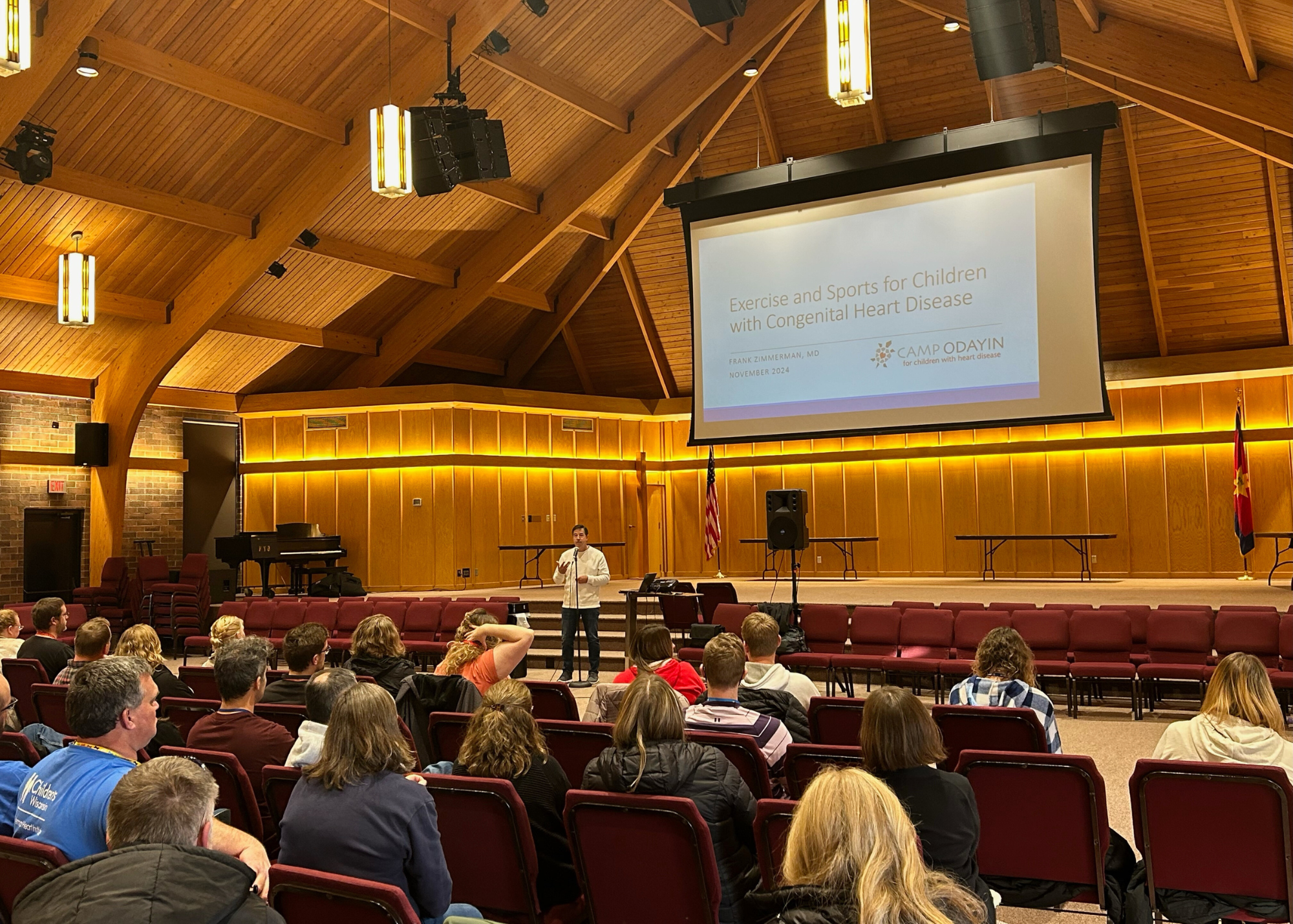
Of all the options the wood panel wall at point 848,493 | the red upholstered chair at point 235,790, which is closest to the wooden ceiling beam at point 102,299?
the wood panel wall at point 848,493

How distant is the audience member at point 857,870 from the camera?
165cm

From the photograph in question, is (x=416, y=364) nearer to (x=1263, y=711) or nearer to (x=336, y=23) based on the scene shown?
(x=336, y=23)

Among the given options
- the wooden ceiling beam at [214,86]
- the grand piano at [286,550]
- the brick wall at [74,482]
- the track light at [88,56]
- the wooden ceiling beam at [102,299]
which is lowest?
the grand piano at [286,550]

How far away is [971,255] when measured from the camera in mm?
9812

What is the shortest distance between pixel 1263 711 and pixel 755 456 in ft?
49.9

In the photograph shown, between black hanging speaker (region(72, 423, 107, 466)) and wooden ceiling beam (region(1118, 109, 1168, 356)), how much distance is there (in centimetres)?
1402

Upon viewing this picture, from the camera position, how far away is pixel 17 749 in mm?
3873

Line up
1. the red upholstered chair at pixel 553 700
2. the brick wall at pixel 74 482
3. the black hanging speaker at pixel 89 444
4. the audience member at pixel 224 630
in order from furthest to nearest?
the black hanging speaker at pixel 89 444 < the brick wall at pixel 74 482 < the audience member at pixel 224 630 < the red upholstered chair at pixel 553 700

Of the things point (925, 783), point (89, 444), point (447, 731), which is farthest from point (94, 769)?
point (89, 444)

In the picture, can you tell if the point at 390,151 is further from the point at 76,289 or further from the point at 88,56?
the point at 76,289

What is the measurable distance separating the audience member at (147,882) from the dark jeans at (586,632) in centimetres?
832

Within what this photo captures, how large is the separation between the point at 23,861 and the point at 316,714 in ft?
4.53

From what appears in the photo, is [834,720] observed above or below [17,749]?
below

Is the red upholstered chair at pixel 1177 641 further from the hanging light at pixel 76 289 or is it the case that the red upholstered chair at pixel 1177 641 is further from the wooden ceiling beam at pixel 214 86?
the hanging light at pixel 76 289
